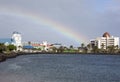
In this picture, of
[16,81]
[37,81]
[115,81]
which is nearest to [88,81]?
[115,81]

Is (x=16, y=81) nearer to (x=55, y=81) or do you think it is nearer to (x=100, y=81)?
(x=55, y=81)

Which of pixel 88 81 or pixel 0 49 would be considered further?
pixel 0 49

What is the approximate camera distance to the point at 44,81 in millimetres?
39188

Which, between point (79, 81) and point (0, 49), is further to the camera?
point (0, 49)

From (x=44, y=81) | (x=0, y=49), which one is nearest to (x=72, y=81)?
(x=44, y=81)

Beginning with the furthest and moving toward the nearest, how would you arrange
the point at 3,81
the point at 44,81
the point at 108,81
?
the point at 108,81, the point at 44,81, the point at 3,81

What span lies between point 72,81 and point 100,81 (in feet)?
12.9

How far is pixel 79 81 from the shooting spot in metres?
40.2

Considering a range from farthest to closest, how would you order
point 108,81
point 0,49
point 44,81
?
point 0,49
point 108,81
point 44,81

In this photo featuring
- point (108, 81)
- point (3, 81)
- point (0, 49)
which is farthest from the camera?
point (0, 49)

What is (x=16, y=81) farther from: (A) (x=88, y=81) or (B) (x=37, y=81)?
(A) (x=88, y=81)

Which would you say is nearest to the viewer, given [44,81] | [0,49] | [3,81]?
[3,81]

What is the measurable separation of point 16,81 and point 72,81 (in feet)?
22.8

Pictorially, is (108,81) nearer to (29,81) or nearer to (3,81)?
(29,81)
